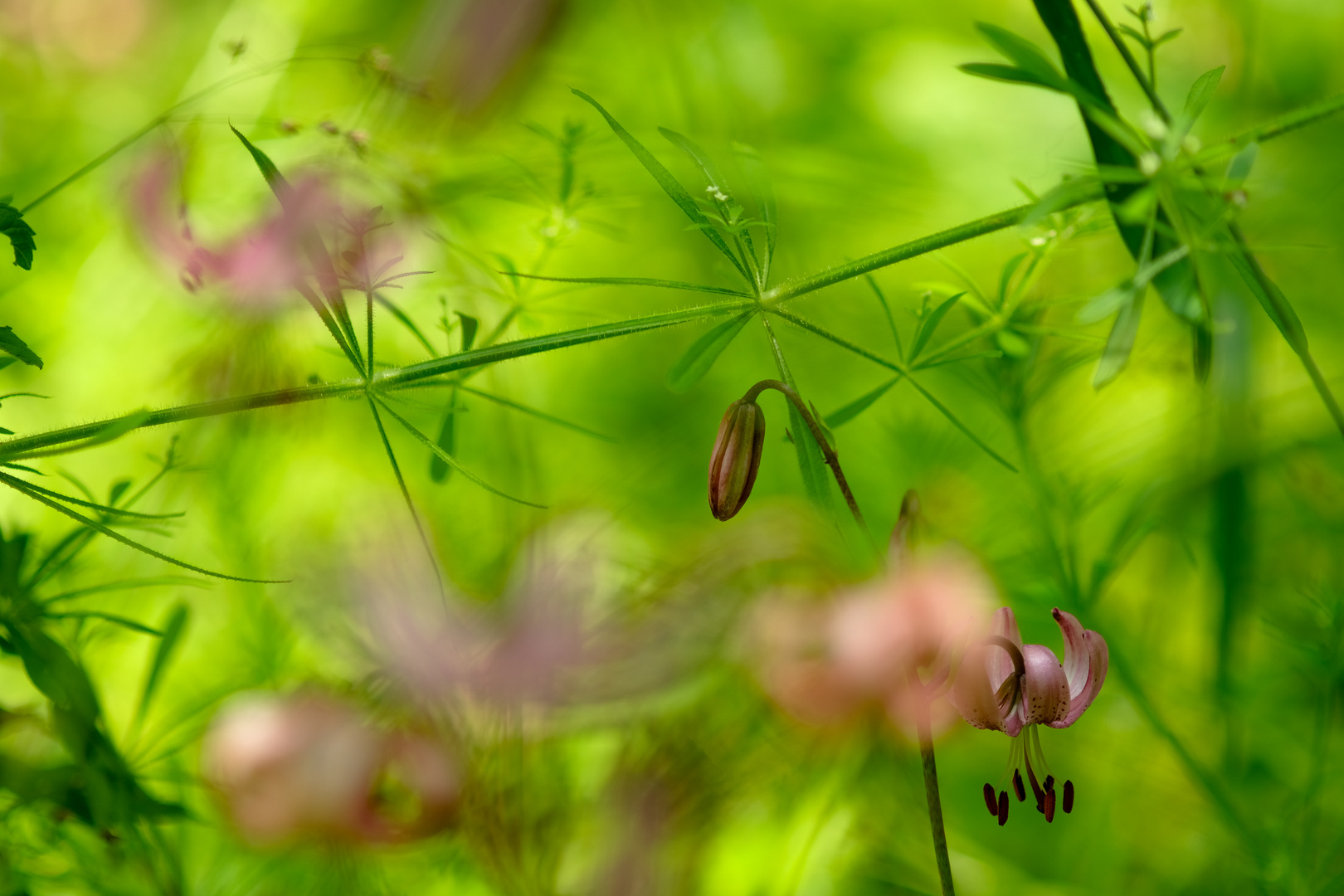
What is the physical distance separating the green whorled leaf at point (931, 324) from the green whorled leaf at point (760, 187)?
0.22 ft

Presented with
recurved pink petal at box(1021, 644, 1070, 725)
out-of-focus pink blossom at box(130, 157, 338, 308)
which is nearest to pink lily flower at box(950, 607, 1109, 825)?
recurved pink petal at box(1021, 644, 1070, 725)

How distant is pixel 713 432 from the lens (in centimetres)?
92

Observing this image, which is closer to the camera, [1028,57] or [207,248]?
[1028,57]

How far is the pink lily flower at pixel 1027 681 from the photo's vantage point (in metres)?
0.38

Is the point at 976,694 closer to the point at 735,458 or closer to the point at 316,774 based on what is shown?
the point at 735,458

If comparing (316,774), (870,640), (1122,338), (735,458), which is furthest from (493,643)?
(1122,338)

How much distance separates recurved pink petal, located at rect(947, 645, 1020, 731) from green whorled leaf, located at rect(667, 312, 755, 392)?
0.15 m

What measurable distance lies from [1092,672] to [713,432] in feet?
1.80

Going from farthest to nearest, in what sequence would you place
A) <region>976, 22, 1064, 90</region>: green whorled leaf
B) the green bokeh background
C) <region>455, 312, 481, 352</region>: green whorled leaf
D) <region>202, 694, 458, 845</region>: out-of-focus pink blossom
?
the green bokeh background < <region>202, 694, 458, 845</region>: out-of-focus pink blossom < <region>455, 312, 481, 352</region>: green whorled leaf < <region>976, 22, 1064, 90</region>: green whorled leaf

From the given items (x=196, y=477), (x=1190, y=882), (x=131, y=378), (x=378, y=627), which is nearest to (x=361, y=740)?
(x=378, y=627)

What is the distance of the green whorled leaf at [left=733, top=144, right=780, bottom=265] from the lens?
1.32 ft

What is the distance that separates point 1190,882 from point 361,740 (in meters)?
0.63

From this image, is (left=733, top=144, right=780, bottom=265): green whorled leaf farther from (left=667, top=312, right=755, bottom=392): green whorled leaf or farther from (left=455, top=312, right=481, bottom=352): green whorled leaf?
(left=455, top=312, right=481, bottom=352): green whorled leaf

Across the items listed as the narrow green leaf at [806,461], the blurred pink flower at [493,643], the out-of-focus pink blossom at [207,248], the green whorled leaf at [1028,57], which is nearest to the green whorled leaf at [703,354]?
the narrow green leaf at [806,461]
